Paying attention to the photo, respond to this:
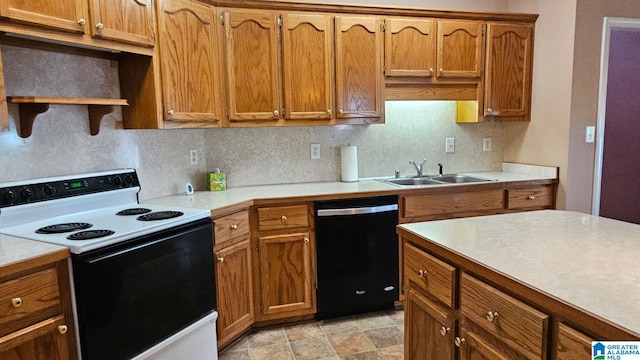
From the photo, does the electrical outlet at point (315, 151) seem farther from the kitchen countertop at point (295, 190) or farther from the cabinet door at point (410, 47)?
the cabinet door at point (410, 47)

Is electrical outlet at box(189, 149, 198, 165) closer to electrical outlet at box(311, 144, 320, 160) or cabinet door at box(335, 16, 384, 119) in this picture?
electrical outlet at box(311, 144, 320, 160)

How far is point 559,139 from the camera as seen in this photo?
319 centimetres

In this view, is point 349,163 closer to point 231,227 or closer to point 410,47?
point 410,47

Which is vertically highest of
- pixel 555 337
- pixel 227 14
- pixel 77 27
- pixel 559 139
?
pixel 227 14

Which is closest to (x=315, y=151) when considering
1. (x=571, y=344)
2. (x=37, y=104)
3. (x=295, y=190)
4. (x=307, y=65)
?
(x=295, y=190)

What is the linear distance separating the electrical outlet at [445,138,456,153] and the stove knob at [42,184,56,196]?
2.88 meters

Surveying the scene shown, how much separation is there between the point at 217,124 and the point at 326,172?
100 centimetres

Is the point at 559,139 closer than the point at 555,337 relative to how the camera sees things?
No

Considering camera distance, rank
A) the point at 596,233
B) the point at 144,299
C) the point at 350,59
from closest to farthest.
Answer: the point at 596,233 < the point at 144,299 < the point at 350,59

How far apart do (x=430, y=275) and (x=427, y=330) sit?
0.77ft

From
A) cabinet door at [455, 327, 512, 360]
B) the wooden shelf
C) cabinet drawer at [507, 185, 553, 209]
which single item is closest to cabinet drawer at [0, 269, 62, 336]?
the wooden shelf

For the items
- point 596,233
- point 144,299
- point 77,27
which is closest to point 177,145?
point 77,27

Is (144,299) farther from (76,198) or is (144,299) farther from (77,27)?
(77,27)

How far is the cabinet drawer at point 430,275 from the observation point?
1450mm
